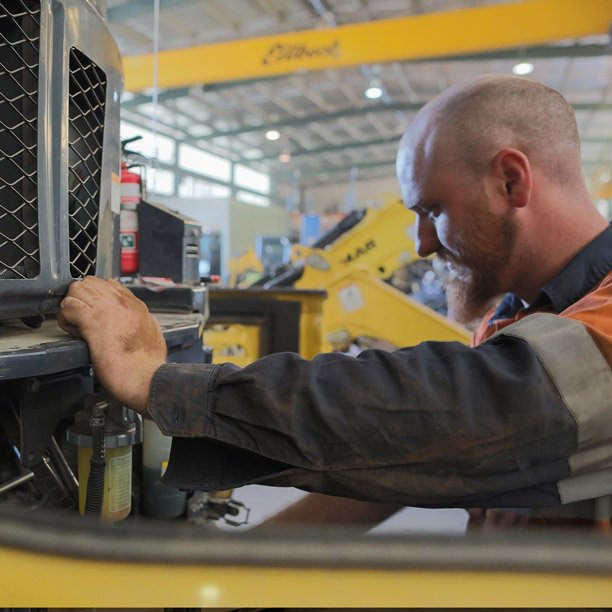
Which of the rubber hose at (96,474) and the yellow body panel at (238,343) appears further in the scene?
the yellow body panel at (238,343)

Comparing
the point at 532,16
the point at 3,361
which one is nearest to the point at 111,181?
the point at 3,361

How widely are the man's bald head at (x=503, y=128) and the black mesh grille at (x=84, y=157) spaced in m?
0.73

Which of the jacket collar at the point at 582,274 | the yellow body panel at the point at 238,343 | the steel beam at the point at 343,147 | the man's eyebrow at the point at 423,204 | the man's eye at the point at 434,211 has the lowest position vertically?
the yellow body panel at the point at 238,343

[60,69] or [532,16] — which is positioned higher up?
[532,16]

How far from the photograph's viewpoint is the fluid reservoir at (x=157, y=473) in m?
1.17

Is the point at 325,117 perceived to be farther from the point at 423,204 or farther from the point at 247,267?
the point at 423,204

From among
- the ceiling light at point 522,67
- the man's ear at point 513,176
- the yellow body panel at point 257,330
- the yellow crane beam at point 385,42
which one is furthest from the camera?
the ceiling light at point 522,67

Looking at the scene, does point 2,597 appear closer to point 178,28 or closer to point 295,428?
point 295,428

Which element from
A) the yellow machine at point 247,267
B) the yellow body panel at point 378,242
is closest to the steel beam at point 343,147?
the yellow machine at point 247,267

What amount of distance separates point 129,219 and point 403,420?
925 mm

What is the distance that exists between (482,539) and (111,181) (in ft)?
3.05

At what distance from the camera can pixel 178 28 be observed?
28.2 feet

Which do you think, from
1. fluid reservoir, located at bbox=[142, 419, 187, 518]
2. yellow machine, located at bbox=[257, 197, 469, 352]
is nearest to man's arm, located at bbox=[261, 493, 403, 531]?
fluid reservoir, located at bbox=[142, 419, 187, 518]

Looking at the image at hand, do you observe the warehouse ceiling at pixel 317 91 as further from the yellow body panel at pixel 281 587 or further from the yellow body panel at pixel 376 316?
the yellow body panel at pixel 281 587
